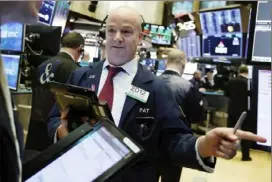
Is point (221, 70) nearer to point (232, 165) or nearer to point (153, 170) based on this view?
point (232, 165)

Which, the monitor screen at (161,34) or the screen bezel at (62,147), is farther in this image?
the monitor screen at (161,34)

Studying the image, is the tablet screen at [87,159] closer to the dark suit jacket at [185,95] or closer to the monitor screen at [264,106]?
the monitor screen at [264,106]

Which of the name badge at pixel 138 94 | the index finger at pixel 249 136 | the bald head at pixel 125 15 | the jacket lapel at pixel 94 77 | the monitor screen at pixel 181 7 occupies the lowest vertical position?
the index finger at pixel 249 136

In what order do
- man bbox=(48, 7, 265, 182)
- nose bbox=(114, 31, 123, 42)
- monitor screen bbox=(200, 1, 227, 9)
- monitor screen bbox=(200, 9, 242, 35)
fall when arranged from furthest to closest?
monitor screen bbox=(200, 1, 227, 9), monitor screen bbox=(200, 9, 242, 35), nose bbox=(114, 31, 123, 42), man bbox=(48, 7, 265, 182)

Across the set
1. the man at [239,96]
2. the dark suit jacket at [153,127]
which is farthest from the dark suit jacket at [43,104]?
the man at [239,96]

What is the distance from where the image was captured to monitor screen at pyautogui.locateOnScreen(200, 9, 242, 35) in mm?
7801

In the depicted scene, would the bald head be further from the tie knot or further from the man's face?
the tie knot

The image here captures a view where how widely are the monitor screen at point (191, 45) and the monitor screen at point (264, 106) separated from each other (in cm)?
768

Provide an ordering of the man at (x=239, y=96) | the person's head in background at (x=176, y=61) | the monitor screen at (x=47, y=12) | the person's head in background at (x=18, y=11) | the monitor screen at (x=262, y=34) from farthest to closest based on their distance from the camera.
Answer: the man at (x=239, y=96)
the monitor screen at (x=47, y=12)
the person's head in background at (x=176, y=61)
the monitor screen at (x=262, y=34)
the person's head in background at (x=18, y=11)

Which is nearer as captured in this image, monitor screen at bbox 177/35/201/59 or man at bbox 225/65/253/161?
man at bbox 225/65/253/161

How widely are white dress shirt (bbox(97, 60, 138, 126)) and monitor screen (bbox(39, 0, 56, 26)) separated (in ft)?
12.4

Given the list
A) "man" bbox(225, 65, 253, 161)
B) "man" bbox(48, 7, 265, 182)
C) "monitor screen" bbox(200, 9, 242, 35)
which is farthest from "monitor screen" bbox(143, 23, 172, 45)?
"man" bbox(48, 7, 265, 182)

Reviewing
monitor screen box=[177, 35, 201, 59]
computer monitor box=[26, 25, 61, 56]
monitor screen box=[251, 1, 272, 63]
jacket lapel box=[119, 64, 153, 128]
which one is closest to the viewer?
monitor screen box=[251, 1, 272, 63]

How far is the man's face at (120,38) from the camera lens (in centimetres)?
200
